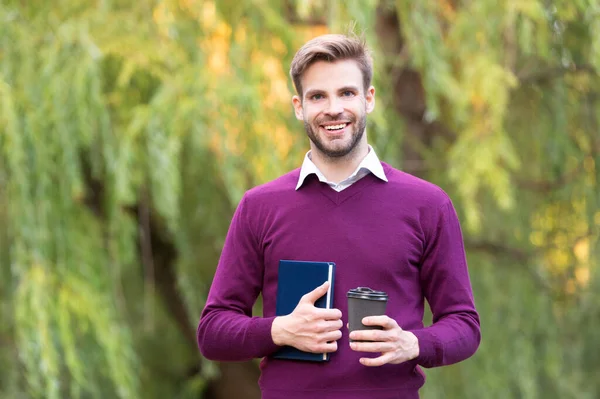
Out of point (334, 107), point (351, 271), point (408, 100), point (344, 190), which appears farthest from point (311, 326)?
point (408, 100)

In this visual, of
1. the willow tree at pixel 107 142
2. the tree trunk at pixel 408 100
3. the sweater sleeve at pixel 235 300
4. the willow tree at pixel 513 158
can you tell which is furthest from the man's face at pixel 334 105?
the tree trunk at pixel 408 100

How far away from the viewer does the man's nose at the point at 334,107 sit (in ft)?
5.42

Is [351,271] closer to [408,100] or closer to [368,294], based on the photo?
[368,294]

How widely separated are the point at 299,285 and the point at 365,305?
0.49 feet

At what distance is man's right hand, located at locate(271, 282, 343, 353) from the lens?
5.11ft

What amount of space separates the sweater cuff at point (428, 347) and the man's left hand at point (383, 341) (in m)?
0.04

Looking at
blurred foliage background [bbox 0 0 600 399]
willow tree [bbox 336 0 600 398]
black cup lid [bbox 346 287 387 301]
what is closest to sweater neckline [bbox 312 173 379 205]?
black cup lid [bbox 346 287 387 301]

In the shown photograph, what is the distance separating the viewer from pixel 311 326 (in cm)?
156

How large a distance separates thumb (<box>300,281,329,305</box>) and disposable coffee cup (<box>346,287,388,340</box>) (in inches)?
2.8

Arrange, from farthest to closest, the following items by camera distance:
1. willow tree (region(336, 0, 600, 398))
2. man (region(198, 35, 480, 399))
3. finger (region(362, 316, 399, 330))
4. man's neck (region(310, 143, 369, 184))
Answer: willow tree (region(336, 0, 600, 398))
man's neck (region(310, 143, 369, 184))
man (region(198, 35, 480, 399))
finger (region(362, 316, 399, 330))

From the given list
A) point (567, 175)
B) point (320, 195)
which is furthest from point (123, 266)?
point (320, 195)

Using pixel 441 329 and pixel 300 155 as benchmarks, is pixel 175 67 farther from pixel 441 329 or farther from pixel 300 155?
pixel 441 329

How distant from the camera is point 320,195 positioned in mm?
1699

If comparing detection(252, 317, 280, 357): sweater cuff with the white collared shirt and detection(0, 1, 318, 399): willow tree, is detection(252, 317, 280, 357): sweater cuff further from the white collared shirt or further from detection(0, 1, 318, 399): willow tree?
detection(0, 1, 318, 399): willow tree
